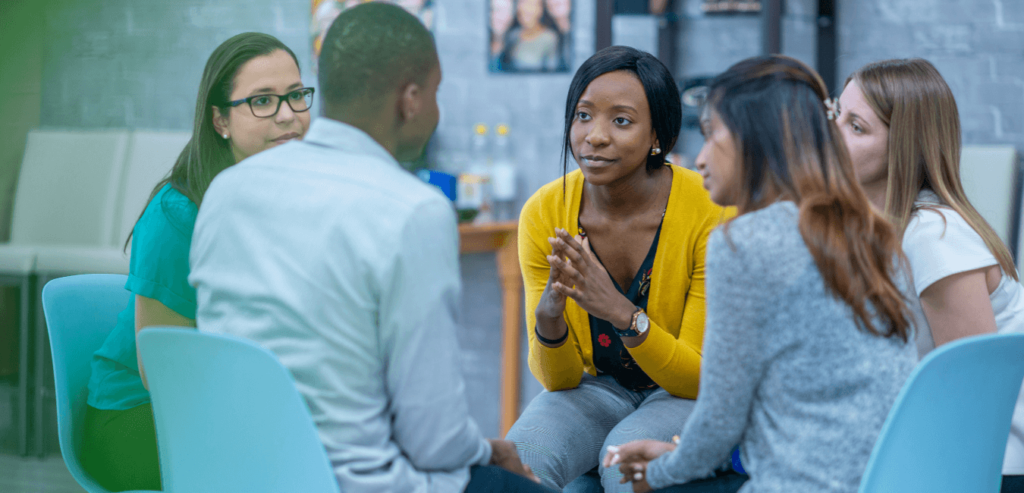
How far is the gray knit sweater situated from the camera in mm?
851

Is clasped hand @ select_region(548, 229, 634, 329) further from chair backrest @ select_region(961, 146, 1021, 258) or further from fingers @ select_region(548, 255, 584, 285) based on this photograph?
chair backrest @ select_region(961, 146, 1021, 258)

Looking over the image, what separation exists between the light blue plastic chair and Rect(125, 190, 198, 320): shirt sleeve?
0.65ft

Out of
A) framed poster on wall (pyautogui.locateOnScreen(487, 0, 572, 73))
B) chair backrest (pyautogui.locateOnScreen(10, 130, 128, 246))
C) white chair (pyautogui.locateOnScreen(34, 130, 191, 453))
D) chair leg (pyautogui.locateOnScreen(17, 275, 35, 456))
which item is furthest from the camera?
white chair (pyautogui.locateOnScreen(34, 130, 191, 453))

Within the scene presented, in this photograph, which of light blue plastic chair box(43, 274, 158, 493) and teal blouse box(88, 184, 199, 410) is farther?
light blue plastic chair box(43, 274, 158, 493)

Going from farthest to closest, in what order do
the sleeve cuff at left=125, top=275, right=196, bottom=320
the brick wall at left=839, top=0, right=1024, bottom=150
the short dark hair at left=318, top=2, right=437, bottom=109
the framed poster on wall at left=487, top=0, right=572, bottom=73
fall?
the framed poster on wall at left=487, top=0, right=572, bottom=73, the brick wall at left=839, top=0, right=1024, bottom=150, the sleeve cuff at left=125, top=275, right=196, bottom=320, the short dark hair at left=318, top=2, right=437, bottom=109

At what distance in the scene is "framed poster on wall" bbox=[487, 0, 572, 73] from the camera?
2.96m

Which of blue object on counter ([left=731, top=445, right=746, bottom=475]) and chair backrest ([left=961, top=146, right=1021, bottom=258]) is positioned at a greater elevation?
chair backrest ([left=961, top=146, right=1021, bottom=258])

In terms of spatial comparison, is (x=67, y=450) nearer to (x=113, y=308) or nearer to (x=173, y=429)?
(x=113, y=308)

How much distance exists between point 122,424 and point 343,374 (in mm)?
691

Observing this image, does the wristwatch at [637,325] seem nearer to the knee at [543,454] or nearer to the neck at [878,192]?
the knee at [543,454]

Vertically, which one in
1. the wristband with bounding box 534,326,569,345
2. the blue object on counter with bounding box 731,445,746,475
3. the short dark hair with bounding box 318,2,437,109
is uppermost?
the short dark hair with bounding box 318,2,437,109

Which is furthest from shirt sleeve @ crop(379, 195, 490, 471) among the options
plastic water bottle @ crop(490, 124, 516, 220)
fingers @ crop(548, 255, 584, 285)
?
plastic water bottle @ crop(490, 124, 516, 220)

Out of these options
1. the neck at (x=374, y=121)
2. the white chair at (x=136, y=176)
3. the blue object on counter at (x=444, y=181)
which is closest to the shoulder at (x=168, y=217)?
the neck at (x=374, y=121)

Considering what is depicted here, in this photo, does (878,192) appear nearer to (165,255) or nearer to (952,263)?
(952,263)
